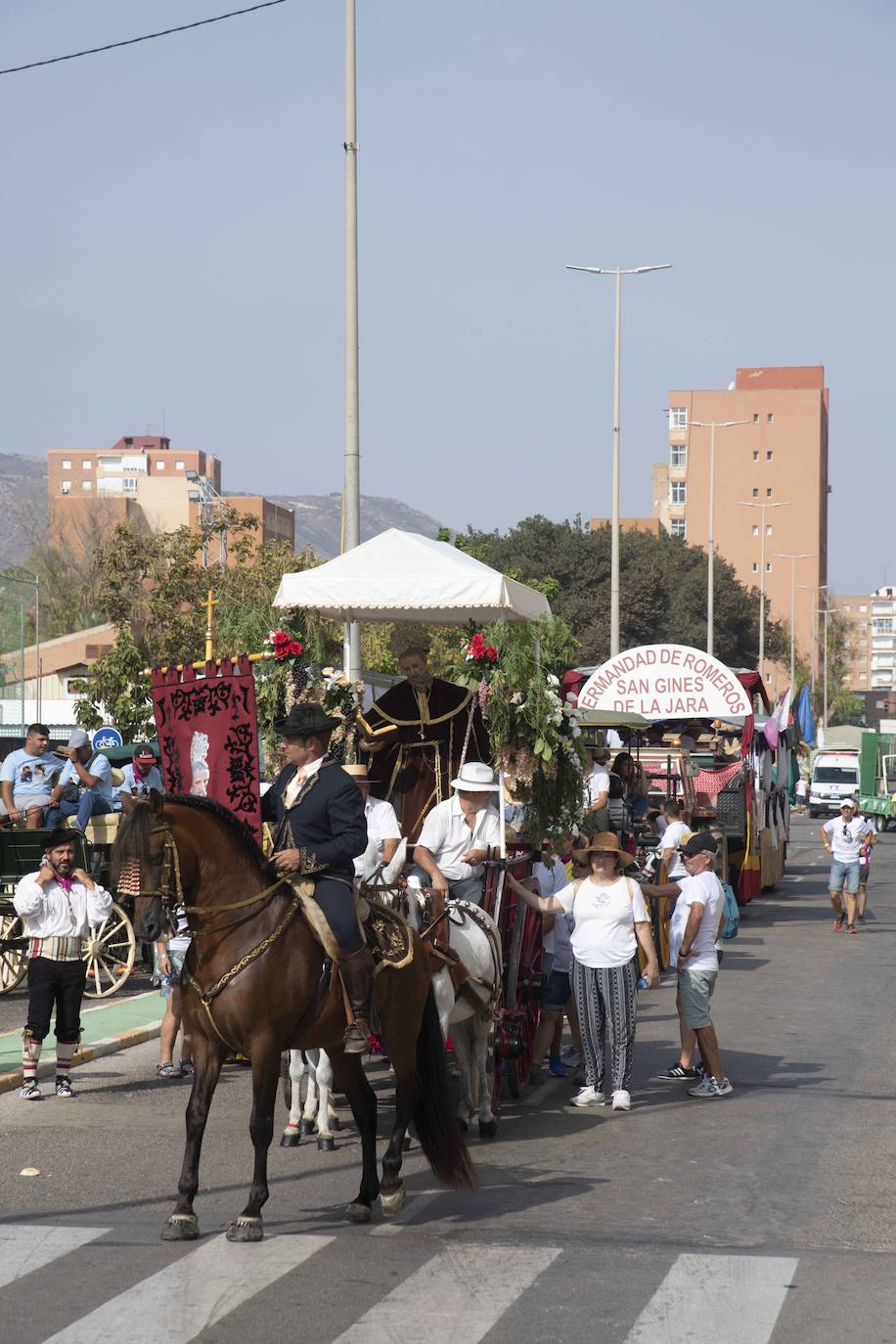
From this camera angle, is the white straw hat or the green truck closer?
the white straw hat

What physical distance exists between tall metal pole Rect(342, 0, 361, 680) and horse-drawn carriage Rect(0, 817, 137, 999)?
180 inches

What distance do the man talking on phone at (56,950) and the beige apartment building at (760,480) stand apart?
417ft

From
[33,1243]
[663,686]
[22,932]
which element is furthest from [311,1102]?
[663,686]

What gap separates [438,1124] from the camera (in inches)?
340

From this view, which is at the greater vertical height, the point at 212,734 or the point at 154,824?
the point at 212,734

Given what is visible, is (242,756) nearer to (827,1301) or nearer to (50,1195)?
(50,1195)

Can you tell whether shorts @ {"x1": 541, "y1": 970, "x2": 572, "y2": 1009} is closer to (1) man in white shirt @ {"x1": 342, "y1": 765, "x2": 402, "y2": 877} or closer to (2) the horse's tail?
(1) man in white shirt @ {"x1": 342, "y1": 765, "x2": 402, "y2": 877}

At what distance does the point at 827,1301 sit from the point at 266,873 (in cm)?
314

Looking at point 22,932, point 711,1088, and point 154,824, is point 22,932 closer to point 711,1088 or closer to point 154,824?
point 711,1088

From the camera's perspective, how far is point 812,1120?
10891mm

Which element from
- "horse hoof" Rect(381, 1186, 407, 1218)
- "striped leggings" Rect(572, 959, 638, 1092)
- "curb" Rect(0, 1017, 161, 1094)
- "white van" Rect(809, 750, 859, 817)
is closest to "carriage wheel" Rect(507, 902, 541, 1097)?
"striped leggings" Rect(572, 959, 638, 1092)

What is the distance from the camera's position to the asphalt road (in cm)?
660

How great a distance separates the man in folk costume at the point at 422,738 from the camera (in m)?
12.8

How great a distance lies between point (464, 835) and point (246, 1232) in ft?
11.9
